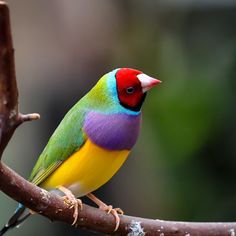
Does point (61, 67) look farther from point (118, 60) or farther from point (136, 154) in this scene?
point (136, 154)

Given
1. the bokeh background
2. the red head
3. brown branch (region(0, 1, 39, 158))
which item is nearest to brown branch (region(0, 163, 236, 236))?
the red head

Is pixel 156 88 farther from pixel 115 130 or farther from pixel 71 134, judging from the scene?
pixel 115 130

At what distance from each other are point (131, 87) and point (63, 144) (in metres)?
0.37

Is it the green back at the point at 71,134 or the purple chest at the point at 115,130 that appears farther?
the green back at the point at 71,134

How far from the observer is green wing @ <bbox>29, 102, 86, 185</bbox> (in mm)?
2738

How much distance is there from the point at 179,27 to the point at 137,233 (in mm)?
2624

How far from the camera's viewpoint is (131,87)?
8.54 feet

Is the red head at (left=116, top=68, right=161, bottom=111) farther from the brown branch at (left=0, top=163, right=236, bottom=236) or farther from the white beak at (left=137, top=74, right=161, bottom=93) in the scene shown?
the brown branch at (left=0, top=163, right=236, bottom=236)

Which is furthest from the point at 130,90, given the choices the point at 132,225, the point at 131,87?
the point at 132,225

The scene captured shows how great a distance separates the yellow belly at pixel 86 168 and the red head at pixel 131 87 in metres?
0.18

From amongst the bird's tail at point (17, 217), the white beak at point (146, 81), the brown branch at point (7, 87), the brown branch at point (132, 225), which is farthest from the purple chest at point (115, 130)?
the brown branch at point (7, 87)

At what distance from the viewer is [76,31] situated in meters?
5.66

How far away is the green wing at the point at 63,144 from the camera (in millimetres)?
2738

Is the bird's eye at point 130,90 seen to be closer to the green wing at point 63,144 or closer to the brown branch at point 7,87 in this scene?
the green wing at point 63,144
